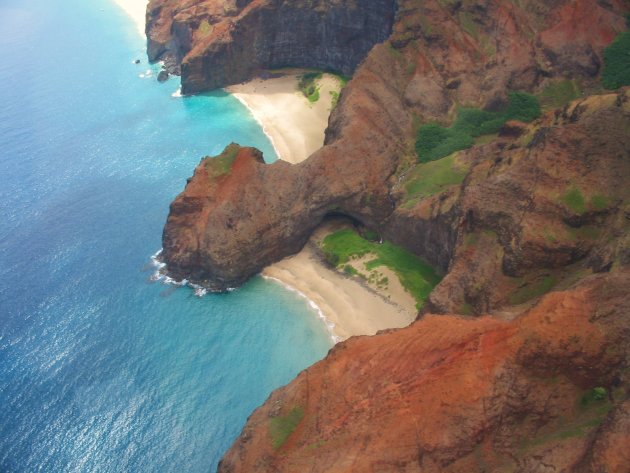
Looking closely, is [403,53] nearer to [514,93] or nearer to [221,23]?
[514,93]

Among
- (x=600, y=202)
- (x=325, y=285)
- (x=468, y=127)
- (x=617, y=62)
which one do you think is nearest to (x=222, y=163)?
(x=325, y=285)

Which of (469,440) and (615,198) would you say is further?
(615,198)

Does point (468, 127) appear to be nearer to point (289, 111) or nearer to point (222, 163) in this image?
point (222, 163)

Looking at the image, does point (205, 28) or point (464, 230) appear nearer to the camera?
point (464, 230)

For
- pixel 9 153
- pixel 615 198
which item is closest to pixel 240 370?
pixel 615 198

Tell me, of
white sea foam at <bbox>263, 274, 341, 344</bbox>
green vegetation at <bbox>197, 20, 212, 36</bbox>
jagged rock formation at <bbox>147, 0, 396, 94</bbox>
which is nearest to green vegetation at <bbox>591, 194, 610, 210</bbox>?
white sea foam at <bbox>263, 274, 341, 344</bbox>

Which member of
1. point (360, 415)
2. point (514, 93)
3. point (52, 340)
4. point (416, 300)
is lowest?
point (52, 340)
